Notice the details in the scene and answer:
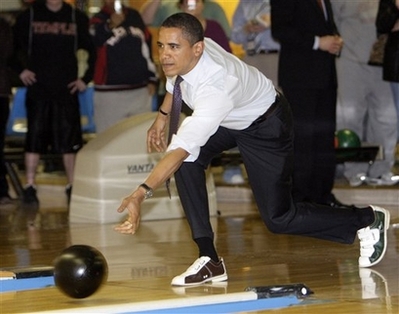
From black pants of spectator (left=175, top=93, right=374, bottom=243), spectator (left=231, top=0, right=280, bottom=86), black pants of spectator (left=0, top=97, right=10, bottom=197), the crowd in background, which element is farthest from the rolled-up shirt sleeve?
black pants of spectator (left=0, top=97, right=10, bottom=197)

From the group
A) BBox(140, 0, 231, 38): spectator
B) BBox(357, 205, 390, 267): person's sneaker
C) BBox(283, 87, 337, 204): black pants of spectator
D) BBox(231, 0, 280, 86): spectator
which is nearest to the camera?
BBox(357, 205, 390, 267): person's sneaker

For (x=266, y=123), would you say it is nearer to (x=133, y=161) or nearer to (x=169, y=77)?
(x=169, y=77)

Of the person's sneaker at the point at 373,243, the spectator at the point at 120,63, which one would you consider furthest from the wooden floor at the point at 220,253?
the spectator at the point at 120,63

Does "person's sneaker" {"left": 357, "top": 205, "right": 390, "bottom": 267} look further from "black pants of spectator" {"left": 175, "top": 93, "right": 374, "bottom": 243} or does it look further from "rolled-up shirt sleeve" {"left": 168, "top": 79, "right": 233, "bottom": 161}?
"rolled-up shirt sleeve" {"left": 168, "top": 79, "right": 233, "bottom": 161}

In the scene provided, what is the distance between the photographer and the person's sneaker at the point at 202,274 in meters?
5.70

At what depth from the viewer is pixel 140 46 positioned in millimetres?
10781

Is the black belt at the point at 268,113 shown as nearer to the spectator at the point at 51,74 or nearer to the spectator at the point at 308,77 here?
the spectator at the point at 308,77

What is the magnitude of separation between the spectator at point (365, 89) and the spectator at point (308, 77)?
1.60 meters

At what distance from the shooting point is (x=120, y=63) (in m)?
10.7

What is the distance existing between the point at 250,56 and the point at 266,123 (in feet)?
16.5

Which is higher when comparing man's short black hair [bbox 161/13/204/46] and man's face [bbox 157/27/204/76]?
man's short black hair [bbox 161/13/204/46]

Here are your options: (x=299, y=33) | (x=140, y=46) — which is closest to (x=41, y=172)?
(x=140, y=46)

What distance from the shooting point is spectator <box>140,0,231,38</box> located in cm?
1138

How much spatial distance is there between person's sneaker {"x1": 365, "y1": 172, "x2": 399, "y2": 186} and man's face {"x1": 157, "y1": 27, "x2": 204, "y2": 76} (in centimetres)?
514
